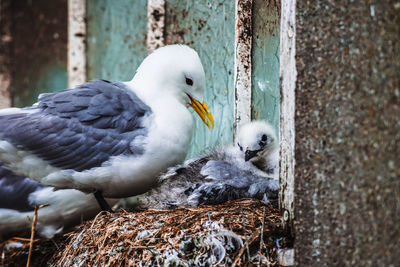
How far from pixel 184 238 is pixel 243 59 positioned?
1374 mm

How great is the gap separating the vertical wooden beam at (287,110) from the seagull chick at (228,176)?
0.48 metres

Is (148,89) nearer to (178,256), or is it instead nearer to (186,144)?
(186,144)

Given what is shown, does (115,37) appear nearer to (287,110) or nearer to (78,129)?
(78,129)

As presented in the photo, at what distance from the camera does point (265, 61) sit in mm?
3250

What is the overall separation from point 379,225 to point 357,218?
0.26 feet

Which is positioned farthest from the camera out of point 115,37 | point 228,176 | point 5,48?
point 5,48

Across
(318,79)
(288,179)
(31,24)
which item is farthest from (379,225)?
(31,24)

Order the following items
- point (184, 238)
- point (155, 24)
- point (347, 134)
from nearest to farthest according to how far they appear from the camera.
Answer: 1. point (347, 134)
2. point (184, 238)
3. point (155, 24)

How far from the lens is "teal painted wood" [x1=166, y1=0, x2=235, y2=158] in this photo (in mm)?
3545

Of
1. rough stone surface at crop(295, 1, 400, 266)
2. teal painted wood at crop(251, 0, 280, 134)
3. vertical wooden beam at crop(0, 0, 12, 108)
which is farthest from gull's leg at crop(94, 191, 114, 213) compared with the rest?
vertical wooden beam at crop(0, 0, 12, 108)

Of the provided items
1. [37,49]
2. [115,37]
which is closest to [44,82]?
[37,49]

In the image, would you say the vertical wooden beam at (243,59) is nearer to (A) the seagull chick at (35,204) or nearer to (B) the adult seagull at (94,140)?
(B) the adult seagull at (94,140)

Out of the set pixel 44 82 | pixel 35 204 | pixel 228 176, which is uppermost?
pixel 44 82

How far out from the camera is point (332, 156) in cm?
209
